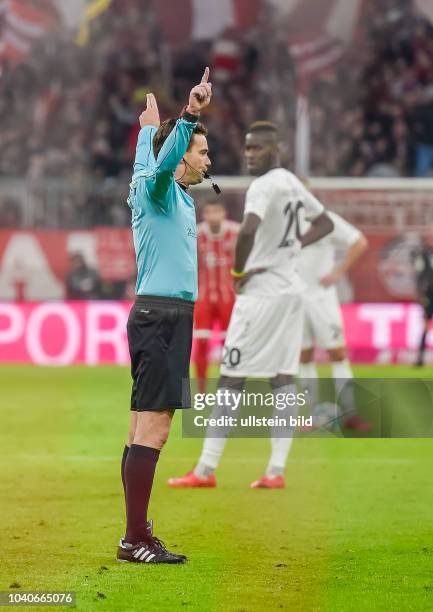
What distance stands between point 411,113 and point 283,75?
2392 mm

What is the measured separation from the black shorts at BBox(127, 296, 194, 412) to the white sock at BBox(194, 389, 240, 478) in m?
2.31

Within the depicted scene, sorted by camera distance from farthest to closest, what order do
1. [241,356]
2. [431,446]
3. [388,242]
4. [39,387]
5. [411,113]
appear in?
[411,113], [388,242], [39,387], [431,446], [241,356]

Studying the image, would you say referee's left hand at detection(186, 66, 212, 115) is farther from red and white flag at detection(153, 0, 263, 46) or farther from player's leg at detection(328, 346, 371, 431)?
red and white flag at detection(153, 0, 263, 46)

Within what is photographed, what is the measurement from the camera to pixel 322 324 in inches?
463

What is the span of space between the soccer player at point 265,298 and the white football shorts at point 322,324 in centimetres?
286

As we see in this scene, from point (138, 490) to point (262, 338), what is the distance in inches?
109

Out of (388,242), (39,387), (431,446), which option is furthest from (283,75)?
(431,446)

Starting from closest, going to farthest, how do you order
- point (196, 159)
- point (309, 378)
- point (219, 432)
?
point (196, 159)
point (219, 432)
point (309, 378)

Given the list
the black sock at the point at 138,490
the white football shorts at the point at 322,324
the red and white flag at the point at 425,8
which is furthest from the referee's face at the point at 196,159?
the red and white flag at the point at 425,8

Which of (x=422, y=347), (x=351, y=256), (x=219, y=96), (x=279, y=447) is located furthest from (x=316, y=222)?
(x=219, y=96)

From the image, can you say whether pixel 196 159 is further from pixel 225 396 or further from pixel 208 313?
pixel 208 313

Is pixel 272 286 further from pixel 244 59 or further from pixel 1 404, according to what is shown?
pixel 244 59

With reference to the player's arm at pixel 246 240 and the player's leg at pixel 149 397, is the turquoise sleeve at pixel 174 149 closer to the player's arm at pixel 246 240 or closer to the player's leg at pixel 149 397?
the player's leg at pixel 149 397

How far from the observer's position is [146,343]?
6109 millimetres
